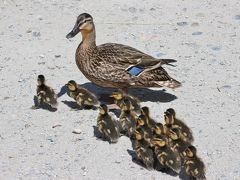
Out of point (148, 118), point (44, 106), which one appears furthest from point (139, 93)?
point (148, 118)

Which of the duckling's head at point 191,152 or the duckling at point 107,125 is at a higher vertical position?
the duckling's head at point 191,152

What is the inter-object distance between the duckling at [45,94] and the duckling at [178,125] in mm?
1343

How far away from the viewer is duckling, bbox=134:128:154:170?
269 inches

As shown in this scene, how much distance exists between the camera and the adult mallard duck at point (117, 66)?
8.14 meters

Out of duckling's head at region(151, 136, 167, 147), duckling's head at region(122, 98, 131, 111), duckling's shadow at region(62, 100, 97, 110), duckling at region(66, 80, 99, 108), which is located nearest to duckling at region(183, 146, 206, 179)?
duckling's head at region(151, 136, 167, 147)

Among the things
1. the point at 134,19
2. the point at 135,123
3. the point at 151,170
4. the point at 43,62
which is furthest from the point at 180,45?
the point at 151,170

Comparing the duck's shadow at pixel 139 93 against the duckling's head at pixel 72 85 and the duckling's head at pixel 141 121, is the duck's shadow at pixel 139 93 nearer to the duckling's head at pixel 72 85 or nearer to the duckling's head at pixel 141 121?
the duckling's head at pixel 72 85

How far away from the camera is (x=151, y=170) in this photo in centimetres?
690

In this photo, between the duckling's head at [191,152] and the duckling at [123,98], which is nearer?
the duckling's head at [191,152]

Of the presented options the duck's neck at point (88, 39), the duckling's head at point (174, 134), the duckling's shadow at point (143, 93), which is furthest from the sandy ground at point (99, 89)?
the duck's neck at point (88, 39)

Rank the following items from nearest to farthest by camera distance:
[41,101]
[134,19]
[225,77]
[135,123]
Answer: [135,123], [41,101], [225,77], [134,19]

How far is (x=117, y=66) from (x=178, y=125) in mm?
1228

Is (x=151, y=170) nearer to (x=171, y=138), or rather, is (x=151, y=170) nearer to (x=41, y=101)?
(x=171, y=138)

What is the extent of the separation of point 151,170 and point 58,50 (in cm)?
297
